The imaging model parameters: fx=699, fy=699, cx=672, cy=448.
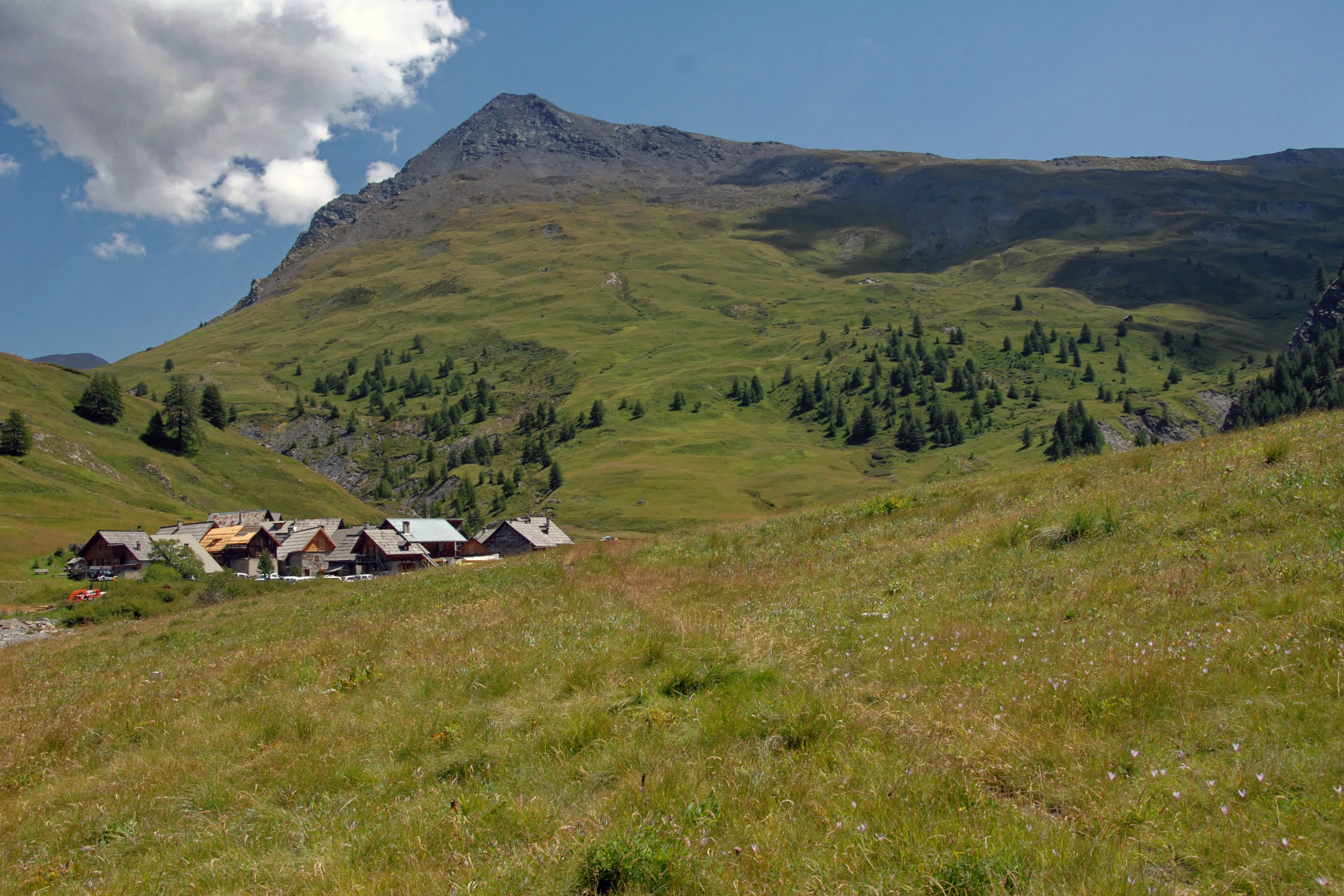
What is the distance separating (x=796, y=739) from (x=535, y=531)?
11013cm

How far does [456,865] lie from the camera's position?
4.98 m

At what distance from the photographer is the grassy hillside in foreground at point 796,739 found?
4.44 meters

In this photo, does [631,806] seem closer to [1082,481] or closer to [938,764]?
[938,764]

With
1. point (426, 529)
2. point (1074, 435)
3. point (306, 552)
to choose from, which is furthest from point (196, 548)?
point (1074, 435)

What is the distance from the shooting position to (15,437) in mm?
101312

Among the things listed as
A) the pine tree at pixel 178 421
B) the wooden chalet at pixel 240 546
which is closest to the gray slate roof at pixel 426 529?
the wooden chalet at pixel 240 546

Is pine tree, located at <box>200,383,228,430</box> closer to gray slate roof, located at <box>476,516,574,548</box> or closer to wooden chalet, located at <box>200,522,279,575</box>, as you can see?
wooden chalet, located at <box>200,522,279,575</box>

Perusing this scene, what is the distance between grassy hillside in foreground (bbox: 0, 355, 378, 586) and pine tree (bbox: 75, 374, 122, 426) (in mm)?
1675

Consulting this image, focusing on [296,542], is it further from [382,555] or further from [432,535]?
[432,535]

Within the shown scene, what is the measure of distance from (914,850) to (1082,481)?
16014 mm

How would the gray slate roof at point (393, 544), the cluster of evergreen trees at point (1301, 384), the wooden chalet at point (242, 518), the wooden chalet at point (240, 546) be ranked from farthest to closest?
1. the cluster of evergreen trees at point (1301, 384)
2. the wooden chalet at point (242, 518)
3. the gray slate roof at point (393, 544)
4. the wooden chalet at point (240, 546)

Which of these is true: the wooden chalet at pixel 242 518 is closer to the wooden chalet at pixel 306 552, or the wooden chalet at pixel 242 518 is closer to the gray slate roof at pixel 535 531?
the wooden chalet at pixel 306 552

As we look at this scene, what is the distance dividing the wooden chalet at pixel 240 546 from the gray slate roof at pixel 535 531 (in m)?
31.8

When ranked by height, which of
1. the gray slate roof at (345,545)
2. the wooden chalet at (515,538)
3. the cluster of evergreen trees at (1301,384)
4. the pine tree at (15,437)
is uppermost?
the pine tree at (15,437)
